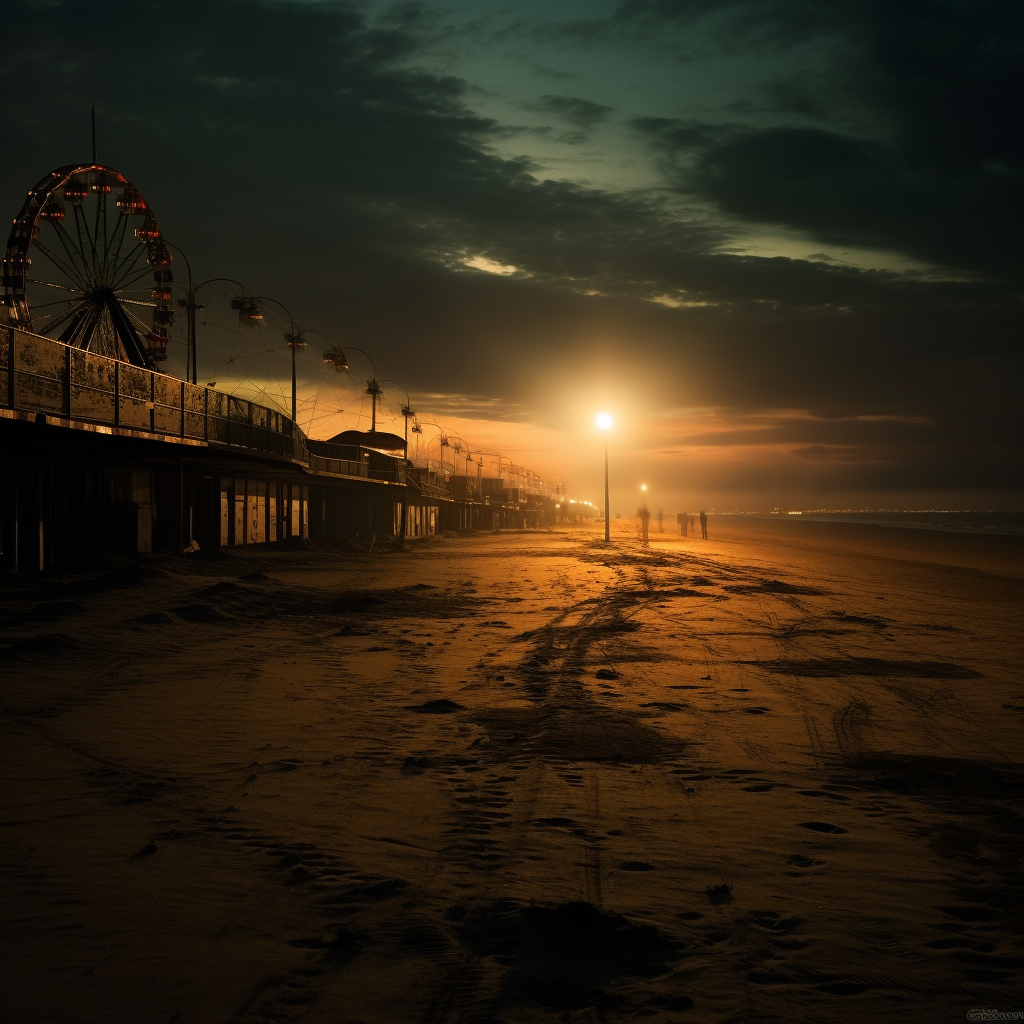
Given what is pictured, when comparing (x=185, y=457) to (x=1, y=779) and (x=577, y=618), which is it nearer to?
(x=577, y=618)

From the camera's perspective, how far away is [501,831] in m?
6.15

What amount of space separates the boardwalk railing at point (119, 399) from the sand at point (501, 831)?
473 cm

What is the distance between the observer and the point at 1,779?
686 centimetres

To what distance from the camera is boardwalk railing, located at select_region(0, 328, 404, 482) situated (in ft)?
53.9

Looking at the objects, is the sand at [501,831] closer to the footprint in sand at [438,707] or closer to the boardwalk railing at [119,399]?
the footprint in sand at [438,707]

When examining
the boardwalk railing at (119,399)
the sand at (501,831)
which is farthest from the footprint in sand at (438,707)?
the boardwalk railing at (119,399)

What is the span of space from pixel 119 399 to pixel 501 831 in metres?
17.5

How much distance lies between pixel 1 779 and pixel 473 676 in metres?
6.18

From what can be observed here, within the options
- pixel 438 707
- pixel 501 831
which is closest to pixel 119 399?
pixel 438 707

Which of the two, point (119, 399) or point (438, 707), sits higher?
point (119, 399)

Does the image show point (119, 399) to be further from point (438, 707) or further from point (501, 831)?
point (501, 831)

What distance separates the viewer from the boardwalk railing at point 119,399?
16.4 meters

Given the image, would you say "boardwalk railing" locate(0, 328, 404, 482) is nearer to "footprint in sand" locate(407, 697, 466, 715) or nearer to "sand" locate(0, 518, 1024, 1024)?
"sand" locate(0, 518, 1024, 1024)

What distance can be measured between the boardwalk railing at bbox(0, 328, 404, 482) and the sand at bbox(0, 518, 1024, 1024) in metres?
4.73
